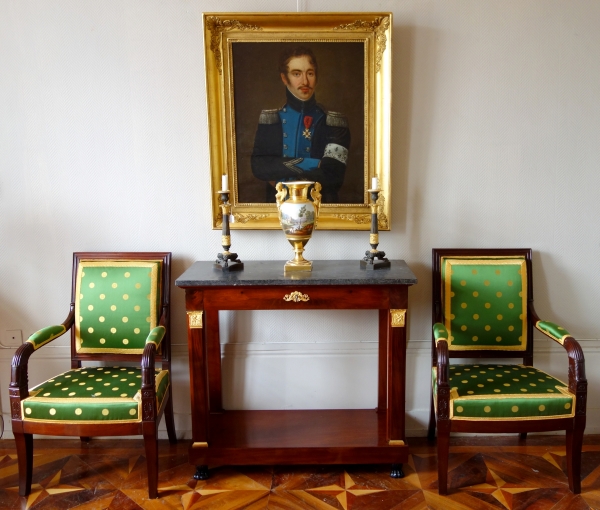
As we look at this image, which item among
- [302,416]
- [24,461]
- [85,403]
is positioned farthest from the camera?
[302,416]

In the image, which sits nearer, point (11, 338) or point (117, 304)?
point (117, 304)

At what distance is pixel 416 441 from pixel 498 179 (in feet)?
4.85

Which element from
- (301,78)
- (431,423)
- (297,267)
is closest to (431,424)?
(431,423)

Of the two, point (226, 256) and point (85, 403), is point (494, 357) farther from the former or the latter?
point (85, 403)

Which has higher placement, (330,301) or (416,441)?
(330,301)

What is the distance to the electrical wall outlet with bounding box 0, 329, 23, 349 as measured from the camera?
2740 millimetres

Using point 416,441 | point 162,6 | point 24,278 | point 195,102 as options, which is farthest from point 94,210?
point 416,441

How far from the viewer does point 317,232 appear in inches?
104

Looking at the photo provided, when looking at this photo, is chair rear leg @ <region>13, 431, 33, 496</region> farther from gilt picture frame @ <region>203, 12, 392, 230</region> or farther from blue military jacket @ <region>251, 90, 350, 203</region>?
blue military jacket @ <region>251, 90, 350, 203</region>

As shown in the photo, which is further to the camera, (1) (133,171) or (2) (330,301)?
(1) (133,171)

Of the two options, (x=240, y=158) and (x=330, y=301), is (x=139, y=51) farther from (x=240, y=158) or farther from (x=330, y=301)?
(x=330, y=301)

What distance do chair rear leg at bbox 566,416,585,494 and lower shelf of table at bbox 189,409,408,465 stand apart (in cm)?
72

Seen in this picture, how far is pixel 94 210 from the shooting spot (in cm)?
264

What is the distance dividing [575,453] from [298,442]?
1244 mm
